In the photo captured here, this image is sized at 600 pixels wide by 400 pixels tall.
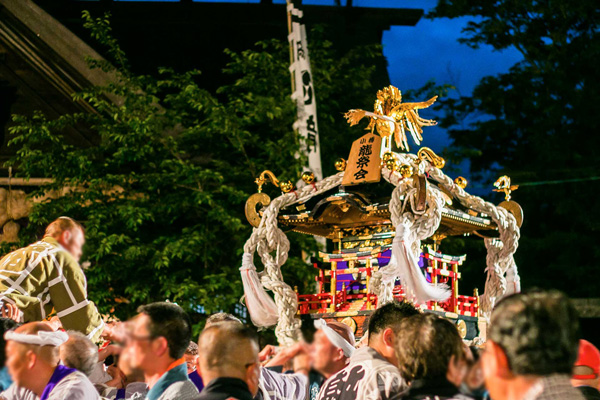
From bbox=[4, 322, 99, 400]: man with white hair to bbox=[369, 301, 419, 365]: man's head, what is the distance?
145 cm

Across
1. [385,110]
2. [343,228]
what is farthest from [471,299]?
[385,110]

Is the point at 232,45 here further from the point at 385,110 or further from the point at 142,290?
the point at 385,110

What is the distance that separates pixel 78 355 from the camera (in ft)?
13.1

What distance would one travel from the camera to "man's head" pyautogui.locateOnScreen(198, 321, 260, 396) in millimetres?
2709

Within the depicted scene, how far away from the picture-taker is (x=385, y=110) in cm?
693

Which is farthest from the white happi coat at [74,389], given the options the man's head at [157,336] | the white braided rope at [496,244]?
the white braided rope at [496,244]

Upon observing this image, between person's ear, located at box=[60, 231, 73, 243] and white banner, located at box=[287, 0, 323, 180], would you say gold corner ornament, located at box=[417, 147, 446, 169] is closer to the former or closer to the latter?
person's ear, located at box=[60, 231, 73, 243]

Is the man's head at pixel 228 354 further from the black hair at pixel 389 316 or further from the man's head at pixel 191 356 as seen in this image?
the man's head at pixel 191 356

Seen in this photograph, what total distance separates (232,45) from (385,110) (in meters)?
8.77

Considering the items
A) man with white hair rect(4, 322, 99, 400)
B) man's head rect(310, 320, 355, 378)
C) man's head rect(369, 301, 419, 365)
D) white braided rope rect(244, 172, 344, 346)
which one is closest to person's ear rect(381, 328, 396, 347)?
man's head rect(369, 301, 419, 365)

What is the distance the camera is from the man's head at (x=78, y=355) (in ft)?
13.1

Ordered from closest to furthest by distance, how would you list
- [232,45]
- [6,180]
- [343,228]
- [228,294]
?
[343,228] → [228,294] → [6,180] → [232,45]

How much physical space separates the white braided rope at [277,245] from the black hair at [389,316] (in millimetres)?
2567

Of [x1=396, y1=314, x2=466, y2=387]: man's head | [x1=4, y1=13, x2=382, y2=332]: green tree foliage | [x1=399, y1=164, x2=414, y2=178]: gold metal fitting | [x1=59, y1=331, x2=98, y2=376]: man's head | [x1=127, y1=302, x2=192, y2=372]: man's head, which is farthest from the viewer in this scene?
[x1=4, y1=13, x2=382, y2=332]: green tree foliage
